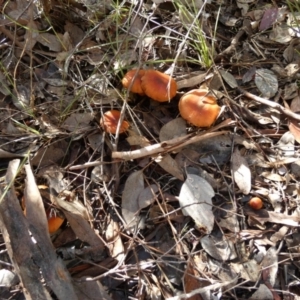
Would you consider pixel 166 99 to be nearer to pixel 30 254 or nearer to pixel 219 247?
pixel 219 247

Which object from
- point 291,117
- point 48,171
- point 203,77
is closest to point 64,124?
point 48,171

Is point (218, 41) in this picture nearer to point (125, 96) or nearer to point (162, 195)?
point (125, 96)

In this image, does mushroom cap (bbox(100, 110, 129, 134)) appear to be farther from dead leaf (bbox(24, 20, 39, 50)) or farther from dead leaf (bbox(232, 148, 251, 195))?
dead leaf (bbox(24, 20, 39, 50))

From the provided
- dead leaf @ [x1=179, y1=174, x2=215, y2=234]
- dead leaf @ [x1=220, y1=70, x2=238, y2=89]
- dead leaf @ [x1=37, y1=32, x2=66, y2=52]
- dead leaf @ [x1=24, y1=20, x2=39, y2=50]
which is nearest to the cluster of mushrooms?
dead leaf @ [x1=220, y1=70, x2=238, y2=89]

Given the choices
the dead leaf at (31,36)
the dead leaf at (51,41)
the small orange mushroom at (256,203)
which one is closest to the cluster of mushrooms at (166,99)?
the small orange mushroom at (256,203)

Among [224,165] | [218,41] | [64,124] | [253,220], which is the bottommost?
[253,220]

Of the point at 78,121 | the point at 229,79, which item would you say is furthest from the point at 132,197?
the point at 229,79
